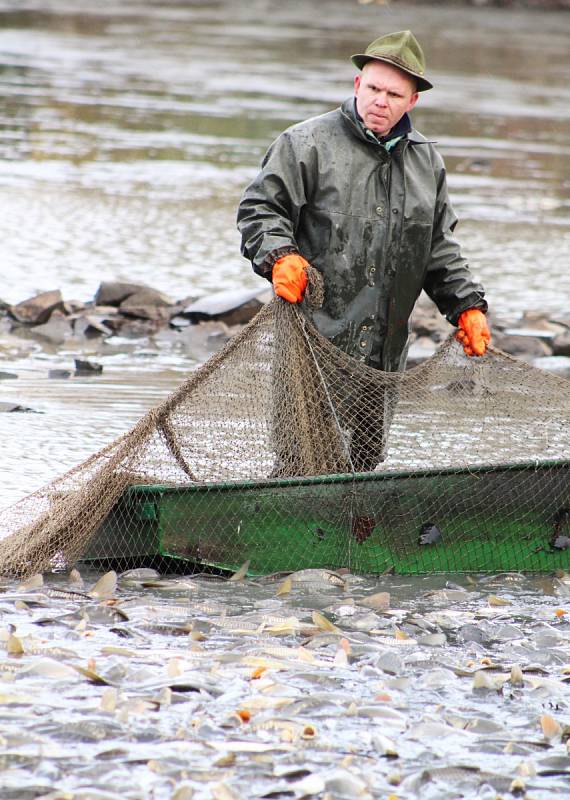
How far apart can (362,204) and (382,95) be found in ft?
1.43

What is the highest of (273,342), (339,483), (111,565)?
(273,342)

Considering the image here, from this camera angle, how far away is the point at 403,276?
5949mm

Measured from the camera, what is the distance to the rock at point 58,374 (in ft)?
29.2

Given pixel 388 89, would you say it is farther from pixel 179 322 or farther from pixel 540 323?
pixel 540 323

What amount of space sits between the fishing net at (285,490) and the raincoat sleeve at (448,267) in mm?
332

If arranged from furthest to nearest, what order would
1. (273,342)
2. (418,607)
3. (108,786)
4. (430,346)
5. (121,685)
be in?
(430,346) < (273,342) < (418,607) < (121,685) < (108,786)

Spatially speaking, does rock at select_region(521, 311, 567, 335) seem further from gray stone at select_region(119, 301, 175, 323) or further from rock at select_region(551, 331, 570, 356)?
gray stone at select_region(119, 301, 175, 323)

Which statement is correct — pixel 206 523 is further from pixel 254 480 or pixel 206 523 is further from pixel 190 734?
pixel 190 734

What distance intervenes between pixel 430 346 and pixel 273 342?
4.18m

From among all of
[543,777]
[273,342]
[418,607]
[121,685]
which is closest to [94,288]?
[273,342]

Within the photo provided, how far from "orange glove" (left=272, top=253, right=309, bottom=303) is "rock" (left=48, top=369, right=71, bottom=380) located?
11.8ft

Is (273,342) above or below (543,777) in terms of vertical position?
above

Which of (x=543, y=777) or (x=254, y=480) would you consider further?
(x=254, y=480)

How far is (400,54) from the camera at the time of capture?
18.8 ft
